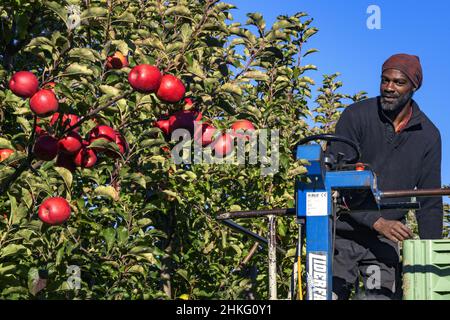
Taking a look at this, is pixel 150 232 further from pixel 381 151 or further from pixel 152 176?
pixel 381 151

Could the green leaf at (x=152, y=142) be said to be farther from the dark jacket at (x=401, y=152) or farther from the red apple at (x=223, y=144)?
the dark jacket at (x=401, y=152)

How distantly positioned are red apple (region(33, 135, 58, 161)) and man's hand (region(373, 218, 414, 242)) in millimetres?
1582

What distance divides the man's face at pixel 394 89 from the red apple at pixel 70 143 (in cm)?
157

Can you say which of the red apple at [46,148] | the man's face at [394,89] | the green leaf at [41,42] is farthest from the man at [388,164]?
the green leaf at [41,42]

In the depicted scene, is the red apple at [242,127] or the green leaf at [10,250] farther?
the red apple at [242,127]

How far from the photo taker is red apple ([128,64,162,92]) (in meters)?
3.49

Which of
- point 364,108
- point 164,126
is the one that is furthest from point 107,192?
point 364,108

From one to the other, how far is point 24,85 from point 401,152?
6.41ft

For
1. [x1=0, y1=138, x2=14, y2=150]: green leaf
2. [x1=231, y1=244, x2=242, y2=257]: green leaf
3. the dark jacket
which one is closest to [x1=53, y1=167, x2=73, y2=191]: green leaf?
[x1=0, y1=138, x2=14, y2=150]: green leaf

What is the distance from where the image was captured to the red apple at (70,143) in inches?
142

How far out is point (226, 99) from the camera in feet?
13.2

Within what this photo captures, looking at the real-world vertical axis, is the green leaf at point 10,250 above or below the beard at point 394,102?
below

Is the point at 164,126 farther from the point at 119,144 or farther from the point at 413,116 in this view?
the point at 413,116
